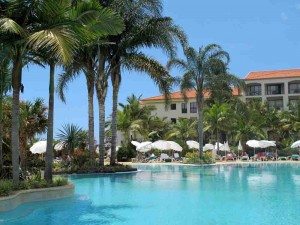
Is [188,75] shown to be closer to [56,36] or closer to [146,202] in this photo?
[146,202]

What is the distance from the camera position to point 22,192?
44.0 ft

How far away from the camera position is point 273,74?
6788cm

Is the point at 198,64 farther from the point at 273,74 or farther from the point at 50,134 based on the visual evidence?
the point at 273,74

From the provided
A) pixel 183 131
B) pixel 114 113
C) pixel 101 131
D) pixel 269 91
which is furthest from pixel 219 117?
pixel 269 91

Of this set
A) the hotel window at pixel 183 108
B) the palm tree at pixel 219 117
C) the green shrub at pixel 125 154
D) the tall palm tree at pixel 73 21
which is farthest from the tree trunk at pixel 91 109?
the hotel window at pixel 183 108

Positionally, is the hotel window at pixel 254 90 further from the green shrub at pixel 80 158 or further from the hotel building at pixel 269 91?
the green shrub at pixel 80 158

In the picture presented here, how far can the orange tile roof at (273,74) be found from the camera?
65438mm

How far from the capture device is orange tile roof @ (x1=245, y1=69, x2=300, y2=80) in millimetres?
65438

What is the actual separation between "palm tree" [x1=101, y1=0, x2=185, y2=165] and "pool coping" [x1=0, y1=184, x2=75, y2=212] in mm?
11479

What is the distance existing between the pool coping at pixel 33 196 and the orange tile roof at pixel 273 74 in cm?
5440

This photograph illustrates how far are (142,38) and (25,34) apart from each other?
1286 cm

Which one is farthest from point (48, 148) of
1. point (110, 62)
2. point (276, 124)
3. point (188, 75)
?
point (276, 124)

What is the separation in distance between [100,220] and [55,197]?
3976mm

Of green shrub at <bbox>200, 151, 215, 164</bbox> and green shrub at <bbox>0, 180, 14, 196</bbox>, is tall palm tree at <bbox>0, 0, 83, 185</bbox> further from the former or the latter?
green shrub at <bbox>200, 151, 215, 164</bbox>
